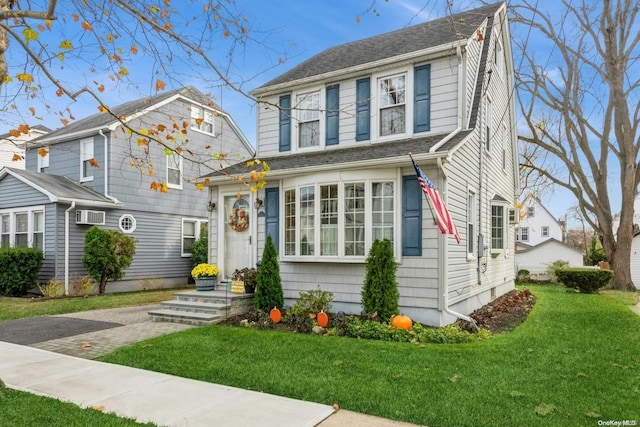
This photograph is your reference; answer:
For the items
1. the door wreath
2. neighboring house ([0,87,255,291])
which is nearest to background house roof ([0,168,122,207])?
neighboring house ([0,87,255,291])

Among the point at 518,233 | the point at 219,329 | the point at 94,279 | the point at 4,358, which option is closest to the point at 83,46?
the point at 4,358

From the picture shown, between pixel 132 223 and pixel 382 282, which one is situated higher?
pixel 132 223

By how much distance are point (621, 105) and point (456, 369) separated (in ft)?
52.5

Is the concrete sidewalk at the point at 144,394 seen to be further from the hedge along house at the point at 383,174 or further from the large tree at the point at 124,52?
the hedge along house at the point at 383,174

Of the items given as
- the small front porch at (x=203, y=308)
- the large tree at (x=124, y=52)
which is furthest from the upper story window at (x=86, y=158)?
the large tree at (x=124, y=52)

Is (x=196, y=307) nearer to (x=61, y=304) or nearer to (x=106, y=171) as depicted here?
(x=61, y=304)

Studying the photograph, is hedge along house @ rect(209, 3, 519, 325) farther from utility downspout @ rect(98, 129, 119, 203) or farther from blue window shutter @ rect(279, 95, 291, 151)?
utility downspout @ rect(98, 129, 119, 203)

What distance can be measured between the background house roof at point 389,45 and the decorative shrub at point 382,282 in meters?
4.47

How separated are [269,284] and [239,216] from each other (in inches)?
88.8

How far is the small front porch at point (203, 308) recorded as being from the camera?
336 inches

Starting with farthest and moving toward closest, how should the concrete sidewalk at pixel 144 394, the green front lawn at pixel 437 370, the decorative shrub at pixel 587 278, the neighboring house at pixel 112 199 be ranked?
the decorative shrub at pixel 587 278 < the neighboring house at pixel 112 199 < the green front lawn at pixel 437 370 < the concrete sidewalk at pixel 144 394

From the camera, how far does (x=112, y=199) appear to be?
15.0 metres

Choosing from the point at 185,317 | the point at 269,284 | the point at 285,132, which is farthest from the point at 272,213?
the point at 185,317

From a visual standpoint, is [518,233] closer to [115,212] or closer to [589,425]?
[115,212]
